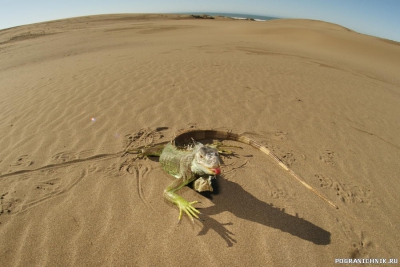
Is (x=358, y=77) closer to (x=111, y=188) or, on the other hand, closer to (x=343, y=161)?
(x=343, y=161)

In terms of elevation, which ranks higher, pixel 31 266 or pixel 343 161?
pixel 343 161

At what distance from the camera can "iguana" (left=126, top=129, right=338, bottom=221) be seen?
2.57m

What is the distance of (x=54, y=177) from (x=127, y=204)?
1.32 meters

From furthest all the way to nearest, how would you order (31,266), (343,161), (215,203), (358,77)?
(358,77) < (343,161) < (215,203) < (31,266)

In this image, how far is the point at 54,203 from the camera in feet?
9.46

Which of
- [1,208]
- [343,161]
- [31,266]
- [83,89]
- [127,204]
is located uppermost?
[83,89]

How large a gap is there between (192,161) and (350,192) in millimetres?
2341

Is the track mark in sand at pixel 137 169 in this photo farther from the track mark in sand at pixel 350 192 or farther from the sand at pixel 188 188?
the track mark in sand at pixel 350 192

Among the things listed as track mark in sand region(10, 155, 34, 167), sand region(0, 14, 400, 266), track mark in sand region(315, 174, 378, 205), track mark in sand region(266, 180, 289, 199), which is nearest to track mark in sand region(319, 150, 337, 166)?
sand region(0, 14, 400, 266)

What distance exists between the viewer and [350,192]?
318 cm

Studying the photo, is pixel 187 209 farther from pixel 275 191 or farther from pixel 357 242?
pixel 357 242

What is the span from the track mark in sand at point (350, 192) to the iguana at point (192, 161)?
0.29 m

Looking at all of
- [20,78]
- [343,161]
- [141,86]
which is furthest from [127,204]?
[20,78]

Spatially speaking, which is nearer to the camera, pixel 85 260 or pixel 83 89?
pixel 85 260
